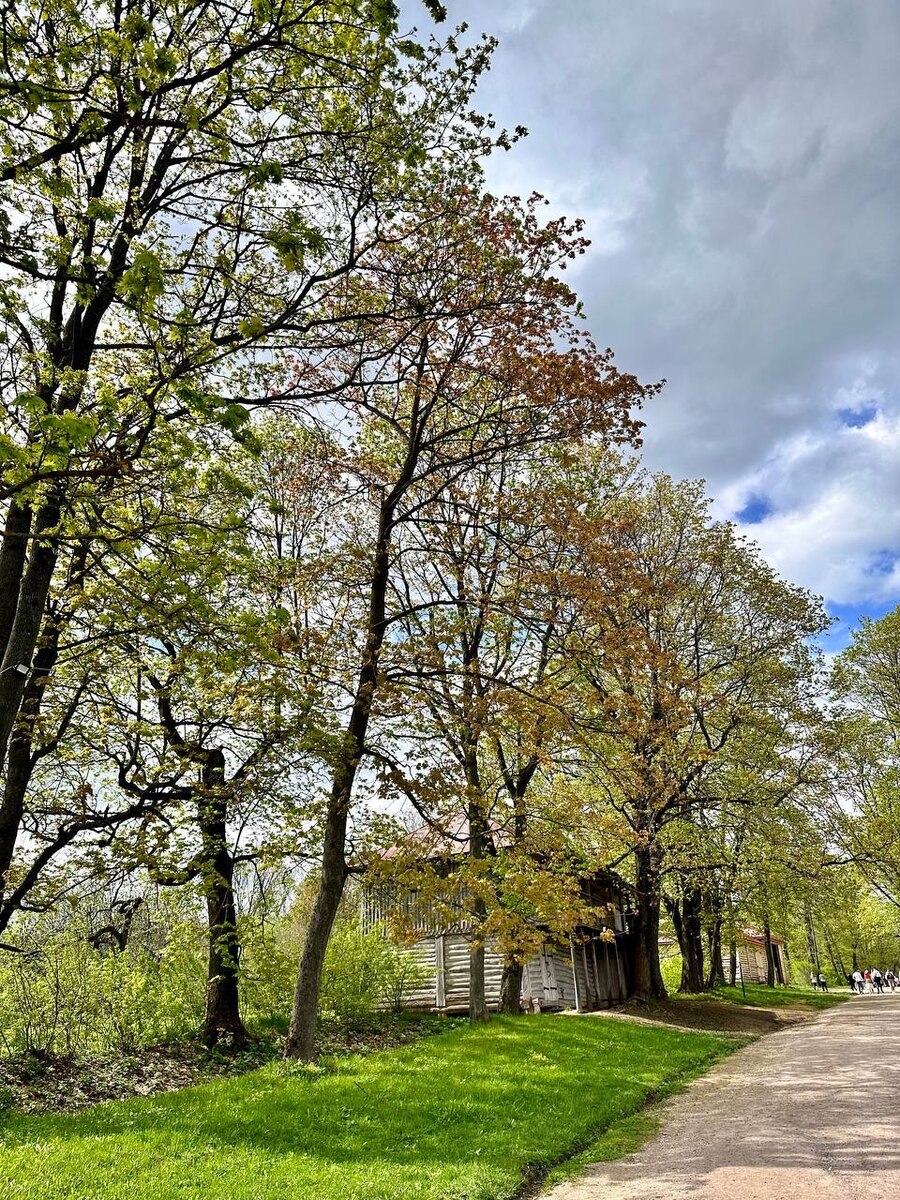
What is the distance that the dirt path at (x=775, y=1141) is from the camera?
20.8 feet

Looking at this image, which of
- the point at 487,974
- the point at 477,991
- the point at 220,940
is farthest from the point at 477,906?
the point at 487,974

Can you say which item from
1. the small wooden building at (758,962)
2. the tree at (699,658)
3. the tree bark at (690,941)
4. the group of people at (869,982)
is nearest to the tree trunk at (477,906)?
the tree at (699,658)

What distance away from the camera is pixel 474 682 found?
47.4ft

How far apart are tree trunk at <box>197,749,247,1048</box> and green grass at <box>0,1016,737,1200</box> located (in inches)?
105

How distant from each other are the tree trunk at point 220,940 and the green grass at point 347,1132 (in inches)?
105

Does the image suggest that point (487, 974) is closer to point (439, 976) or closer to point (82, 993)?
point (439, 976)

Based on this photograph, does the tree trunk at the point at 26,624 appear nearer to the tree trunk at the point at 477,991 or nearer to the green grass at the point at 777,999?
the tree trunk at the point at 477,991

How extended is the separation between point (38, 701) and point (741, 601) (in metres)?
18.7

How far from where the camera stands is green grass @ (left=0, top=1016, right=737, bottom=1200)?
21.2ft

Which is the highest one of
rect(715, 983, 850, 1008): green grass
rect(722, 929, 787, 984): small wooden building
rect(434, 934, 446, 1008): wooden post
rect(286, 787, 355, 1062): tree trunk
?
rect(286, 787, 355, 1062): tree trunk

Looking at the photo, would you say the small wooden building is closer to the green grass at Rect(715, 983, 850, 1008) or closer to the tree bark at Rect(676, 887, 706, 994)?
Answer: the green grass at Rect(715, 983, 850, 1008)

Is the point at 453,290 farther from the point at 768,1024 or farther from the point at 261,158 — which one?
the point at 768,1024

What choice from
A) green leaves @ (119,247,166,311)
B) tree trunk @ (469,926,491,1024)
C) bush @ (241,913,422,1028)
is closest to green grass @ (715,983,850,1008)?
tree trunk @ (469,926,491,1024)

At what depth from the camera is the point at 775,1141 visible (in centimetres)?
779
